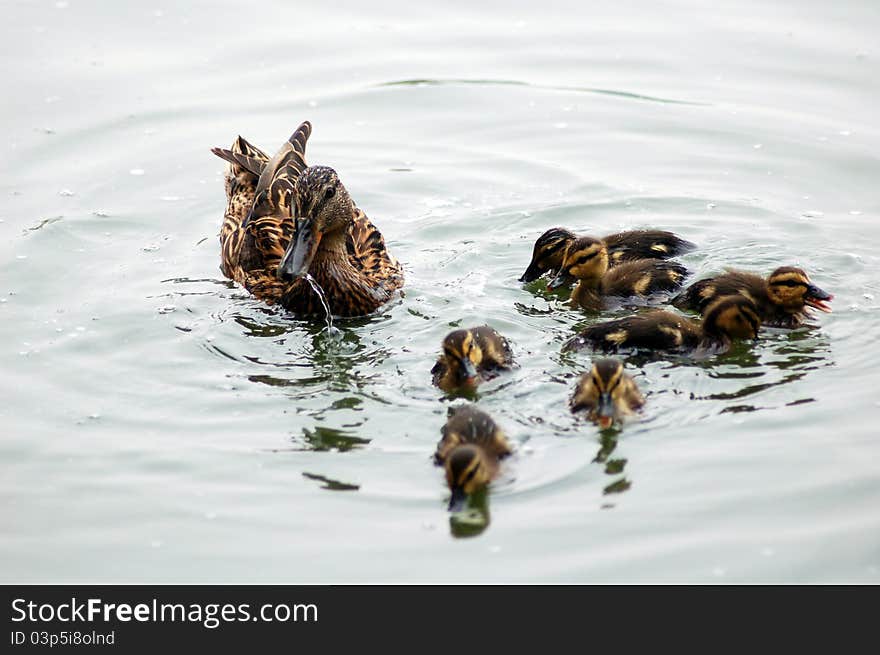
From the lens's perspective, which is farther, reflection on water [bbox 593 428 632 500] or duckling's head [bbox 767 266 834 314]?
duckling's head [bbox 767 266 834 314]

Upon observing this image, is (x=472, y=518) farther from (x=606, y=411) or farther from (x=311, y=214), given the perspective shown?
(x=311, y=214)

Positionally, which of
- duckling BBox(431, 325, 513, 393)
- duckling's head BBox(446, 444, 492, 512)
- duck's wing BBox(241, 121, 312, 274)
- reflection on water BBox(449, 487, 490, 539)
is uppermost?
duck's wing BBox(241, 121, 312, 274)

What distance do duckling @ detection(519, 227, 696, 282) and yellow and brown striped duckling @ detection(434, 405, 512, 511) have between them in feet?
5.97

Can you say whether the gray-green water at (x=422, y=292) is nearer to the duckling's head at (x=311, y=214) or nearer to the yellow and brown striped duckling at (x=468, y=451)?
the yellow and brown striped duckling at (x=468, y=451)

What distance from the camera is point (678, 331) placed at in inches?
234

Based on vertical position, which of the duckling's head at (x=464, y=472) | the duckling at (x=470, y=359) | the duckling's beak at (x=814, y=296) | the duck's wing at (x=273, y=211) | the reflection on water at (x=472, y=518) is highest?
the duck's wing at (x=273, y=211)

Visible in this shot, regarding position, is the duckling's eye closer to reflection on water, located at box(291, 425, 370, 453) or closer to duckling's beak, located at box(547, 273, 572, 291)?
duckling's beak, located at box(547, 273, 572, 291)

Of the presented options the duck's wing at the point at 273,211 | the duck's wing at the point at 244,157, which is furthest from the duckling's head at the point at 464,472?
the duck's wing at the point at 244,157

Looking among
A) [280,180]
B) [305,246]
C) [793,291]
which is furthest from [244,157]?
[793,291]

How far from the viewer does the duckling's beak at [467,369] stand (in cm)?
550

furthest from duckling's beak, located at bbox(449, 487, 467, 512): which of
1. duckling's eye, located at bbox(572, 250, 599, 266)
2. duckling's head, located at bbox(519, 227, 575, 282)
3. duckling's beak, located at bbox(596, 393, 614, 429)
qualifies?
duckling's head, located at bbox(519, 227, 575, 282)

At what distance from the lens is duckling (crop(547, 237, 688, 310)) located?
6.72 meters

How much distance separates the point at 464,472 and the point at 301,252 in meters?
2.19

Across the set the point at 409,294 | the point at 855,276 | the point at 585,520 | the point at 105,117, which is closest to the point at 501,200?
the point at 409,294
